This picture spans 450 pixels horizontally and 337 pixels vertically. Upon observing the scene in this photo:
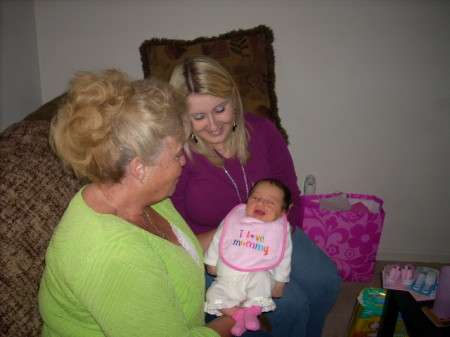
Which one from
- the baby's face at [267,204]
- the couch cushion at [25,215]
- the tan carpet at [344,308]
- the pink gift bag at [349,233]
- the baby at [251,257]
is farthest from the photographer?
the pink gift bag at [349,233]

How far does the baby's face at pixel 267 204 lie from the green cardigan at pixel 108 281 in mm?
541

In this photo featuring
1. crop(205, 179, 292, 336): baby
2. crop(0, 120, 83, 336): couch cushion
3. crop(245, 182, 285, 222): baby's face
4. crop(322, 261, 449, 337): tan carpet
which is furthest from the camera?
crop(322, 261, 449, 337): tan carpet

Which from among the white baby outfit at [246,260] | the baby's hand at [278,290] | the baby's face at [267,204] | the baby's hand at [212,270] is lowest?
the baby's hand at [278,290]

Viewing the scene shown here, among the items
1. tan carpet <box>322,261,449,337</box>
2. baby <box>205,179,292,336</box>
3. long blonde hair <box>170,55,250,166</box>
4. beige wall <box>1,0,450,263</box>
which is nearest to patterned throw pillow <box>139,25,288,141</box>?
beige wall <box>1,0,450,263</box>

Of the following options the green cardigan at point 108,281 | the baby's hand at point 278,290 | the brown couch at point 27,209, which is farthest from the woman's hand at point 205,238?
the brown couch at point 27,209

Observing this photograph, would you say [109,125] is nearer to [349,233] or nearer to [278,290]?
[278,290]

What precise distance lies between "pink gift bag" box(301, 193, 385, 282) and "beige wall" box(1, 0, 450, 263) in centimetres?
35

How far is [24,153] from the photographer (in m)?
1.06

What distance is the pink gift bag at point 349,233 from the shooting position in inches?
84.1

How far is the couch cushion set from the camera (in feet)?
3.01

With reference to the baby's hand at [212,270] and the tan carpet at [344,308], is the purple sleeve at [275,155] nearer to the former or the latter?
the baby's hand at [212,270]

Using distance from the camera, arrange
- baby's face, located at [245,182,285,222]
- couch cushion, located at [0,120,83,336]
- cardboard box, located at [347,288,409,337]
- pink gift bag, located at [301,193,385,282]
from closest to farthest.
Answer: couch cushion, located at [0,120,83,336] → baby's face, located at [245,182,285,222] → cardboard box, located at [347,288,409,337] → pink gift bag, located at [301,193,385,282]

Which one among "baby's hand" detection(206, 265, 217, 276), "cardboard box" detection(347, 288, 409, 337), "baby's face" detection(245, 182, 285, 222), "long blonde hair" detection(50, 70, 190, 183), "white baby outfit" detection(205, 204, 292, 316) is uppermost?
"long blonde hair" detection(50, 70, 190, 183)

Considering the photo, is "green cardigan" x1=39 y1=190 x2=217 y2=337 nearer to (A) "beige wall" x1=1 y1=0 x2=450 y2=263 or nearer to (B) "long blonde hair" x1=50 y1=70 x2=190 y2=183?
(B) "long blonde hair" x1=50 y1=70 x2=190 y2=183
